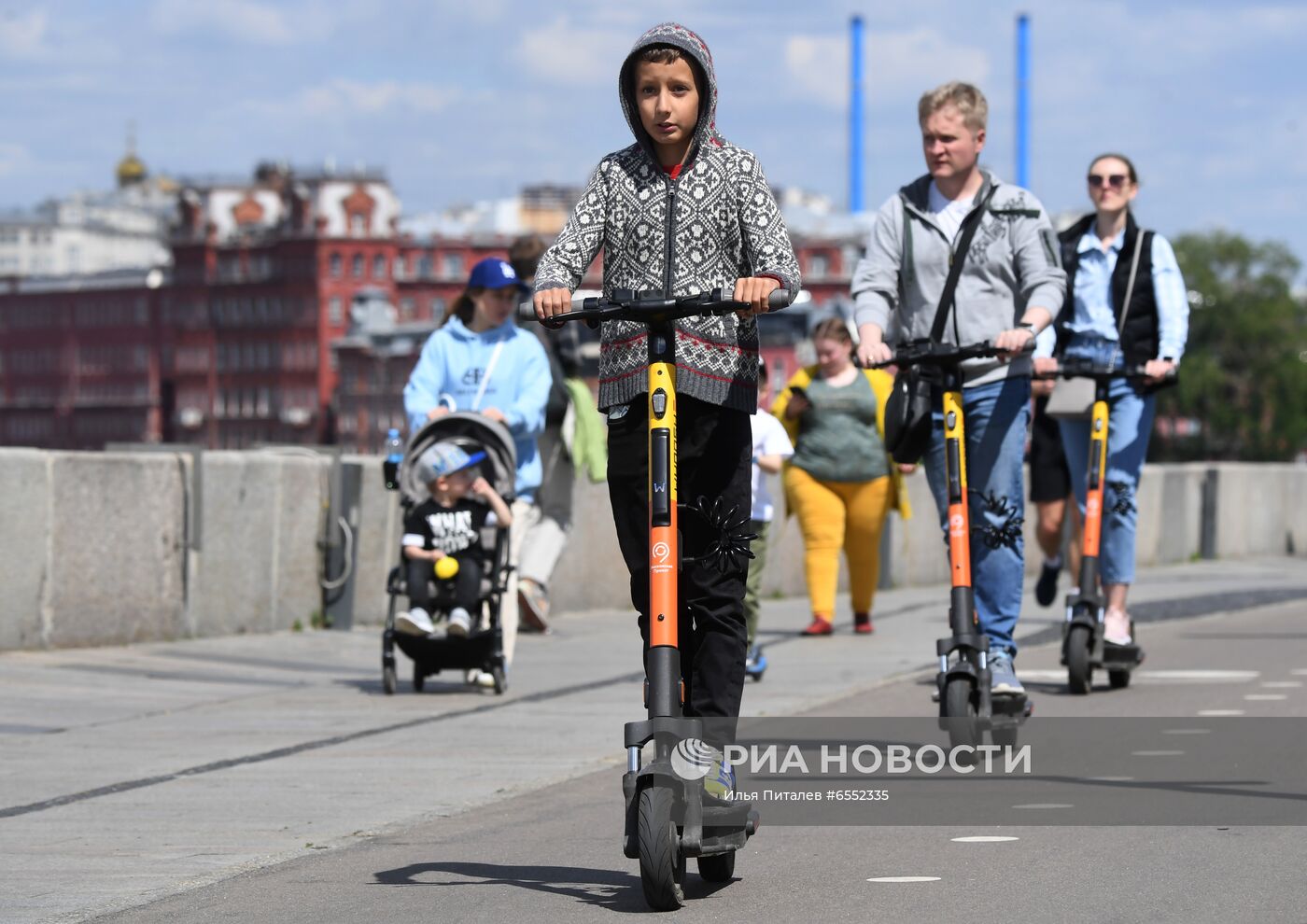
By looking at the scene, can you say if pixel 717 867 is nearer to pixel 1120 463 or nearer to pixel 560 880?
pixel 560 880

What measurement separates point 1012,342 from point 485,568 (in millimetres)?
3575

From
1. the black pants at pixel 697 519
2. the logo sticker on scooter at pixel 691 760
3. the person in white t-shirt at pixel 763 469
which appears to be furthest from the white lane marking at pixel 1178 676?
the logo sticker on scooter at pixel 691 760

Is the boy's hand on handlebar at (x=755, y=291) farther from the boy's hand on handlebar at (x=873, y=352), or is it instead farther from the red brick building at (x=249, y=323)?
the red brick building at (x=249, y=323)

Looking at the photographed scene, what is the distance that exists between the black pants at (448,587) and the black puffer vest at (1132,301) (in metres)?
2.64

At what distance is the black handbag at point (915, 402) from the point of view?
7.76 meters

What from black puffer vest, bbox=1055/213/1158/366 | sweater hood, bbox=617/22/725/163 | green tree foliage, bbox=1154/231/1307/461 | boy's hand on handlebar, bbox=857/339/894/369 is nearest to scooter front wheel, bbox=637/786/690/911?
sweater hood, bbox=617/22/725/163

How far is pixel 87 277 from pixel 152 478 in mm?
172970

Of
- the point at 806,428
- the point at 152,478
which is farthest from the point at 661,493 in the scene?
the point at 806,428

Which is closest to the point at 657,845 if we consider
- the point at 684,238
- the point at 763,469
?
the point at 684,238

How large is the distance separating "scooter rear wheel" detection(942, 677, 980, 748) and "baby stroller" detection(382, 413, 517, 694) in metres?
3.22

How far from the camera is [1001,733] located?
754cm

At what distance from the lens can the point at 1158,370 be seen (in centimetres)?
975

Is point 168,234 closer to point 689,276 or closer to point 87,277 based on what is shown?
point 87,277

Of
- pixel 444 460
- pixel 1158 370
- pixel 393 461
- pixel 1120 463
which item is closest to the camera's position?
pixel 1158 370
